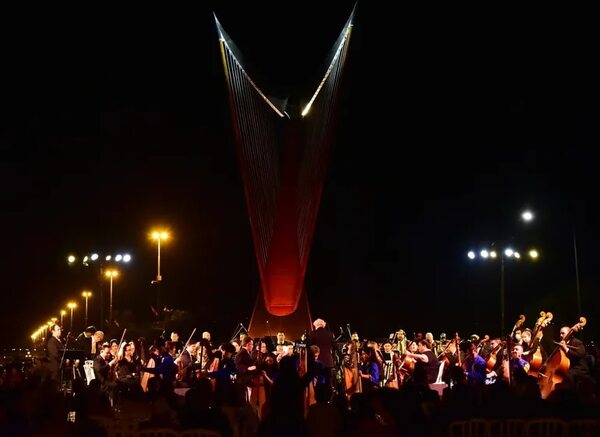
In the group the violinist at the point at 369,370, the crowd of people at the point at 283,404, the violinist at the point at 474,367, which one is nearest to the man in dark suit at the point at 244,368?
the crowd of people at the point at 283,404

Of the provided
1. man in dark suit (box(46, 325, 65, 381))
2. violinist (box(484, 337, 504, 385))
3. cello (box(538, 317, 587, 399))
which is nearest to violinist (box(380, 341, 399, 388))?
violinist (box(484, 337, 504, 385))

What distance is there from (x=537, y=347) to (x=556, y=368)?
1.24 metres

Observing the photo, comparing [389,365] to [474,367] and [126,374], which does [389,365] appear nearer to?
[474,367]

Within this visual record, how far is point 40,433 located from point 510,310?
32382 mm

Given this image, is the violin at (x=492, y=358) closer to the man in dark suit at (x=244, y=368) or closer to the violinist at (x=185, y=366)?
the man in dark suit at (x=244, y=368)

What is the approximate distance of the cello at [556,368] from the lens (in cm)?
1472

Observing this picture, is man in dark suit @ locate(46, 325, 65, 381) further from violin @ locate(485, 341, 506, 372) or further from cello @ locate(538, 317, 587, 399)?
cello @ locate(538, 317, 587, 399)

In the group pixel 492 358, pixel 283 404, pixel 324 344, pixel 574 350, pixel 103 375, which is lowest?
pixel 283 404

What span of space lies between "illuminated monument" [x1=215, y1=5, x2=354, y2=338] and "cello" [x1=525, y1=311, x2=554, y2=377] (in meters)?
8.65

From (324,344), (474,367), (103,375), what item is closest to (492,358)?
(474,367)

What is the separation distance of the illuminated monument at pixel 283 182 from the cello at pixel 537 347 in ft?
28.4

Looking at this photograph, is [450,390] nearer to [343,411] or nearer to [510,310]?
[343,411]

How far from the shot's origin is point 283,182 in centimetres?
2512

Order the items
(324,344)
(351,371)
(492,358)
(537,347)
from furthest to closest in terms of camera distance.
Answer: (492,358), (537,347), (351,371), (324,344)
